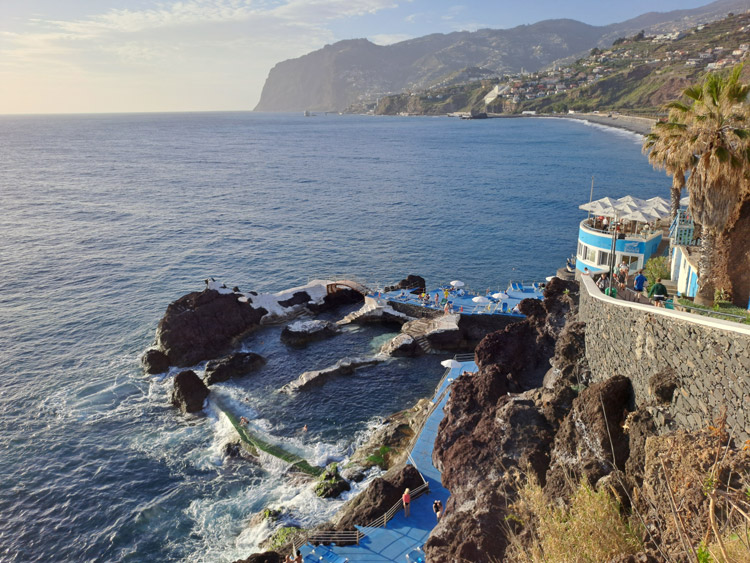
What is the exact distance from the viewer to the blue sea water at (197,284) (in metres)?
22.9

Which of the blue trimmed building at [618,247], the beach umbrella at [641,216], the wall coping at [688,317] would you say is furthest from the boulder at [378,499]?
the beach umbrella at [641,216]

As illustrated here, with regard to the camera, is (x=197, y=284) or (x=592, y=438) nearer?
(x=592, y=438)

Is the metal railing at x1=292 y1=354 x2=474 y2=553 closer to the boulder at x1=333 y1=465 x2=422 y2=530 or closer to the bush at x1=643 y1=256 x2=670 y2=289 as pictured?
the boulder at x1=333 y1=465 x2=422 y2=530

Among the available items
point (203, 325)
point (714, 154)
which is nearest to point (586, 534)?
point (714, 154)

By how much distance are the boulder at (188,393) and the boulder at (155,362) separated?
410 cm

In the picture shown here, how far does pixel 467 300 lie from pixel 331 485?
854 inches

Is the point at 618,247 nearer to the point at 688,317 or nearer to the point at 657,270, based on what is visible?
the point at 657,270

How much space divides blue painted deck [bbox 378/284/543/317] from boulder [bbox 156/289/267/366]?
11.4 meters

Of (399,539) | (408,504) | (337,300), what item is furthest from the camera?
(337,300)

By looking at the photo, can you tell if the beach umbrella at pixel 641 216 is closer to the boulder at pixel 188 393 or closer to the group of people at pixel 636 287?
the group of people at pixel 636 287

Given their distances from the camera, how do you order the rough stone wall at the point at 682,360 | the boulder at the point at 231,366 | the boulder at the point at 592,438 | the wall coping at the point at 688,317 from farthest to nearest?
the boulder at the point at 231,366, the boulder at the point at 592,438, the wall coping at the point at 688,317, the rough stone wall at the point at 682,360

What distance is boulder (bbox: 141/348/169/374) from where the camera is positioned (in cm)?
3462

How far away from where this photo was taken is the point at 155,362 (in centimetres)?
3475

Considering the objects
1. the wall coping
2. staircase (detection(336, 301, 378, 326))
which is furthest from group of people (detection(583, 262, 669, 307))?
staircase (detection(336, 301, 378, 326))
